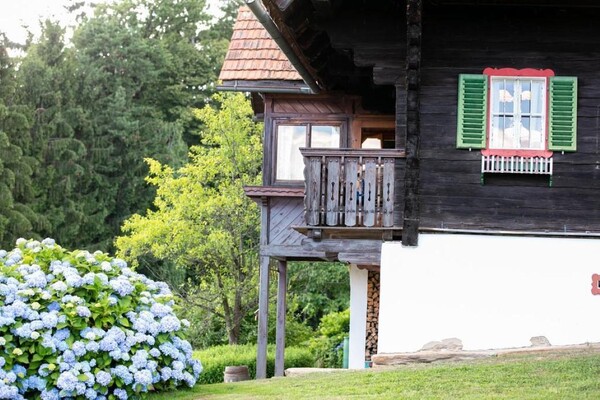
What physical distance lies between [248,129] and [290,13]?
1491cm

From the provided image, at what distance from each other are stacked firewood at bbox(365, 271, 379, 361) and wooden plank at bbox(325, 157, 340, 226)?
584 cm

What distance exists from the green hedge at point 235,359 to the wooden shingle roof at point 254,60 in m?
7.03

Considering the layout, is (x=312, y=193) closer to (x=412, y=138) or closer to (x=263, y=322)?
(x=412, y=138)

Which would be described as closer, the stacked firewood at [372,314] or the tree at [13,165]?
the stacked firewood at [372,314]

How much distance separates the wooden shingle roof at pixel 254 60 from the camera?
20656mm

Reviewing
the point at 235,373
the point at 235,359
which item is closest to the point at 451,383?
the point at 235,373

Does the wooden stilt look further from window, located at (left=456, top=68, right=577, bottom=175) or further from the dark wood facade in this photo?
window, located at (left=456, top=68, right=577, bottom=175)

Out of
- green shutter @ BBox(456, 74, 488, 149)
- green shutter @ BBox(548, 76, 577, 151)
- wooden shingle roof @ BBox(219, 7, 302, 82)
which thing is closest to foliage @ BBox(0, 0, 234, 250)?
wooden shingle roof @ BBox(219, 7, 302, 82)

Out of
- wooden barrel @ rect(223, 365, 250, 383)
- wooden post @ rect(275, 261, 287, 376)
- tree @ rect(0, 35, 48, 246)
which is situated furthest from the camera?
tree @ rect(0, 35, 48, 246)

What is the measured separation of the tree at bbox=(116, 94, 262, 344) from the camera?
29.5 metres

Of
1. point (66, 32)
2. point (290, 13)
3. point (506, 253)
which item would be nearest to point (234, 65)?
point (290, 13)

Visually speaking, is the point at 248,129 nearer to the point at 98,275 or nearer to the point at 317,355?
the point at 317,355

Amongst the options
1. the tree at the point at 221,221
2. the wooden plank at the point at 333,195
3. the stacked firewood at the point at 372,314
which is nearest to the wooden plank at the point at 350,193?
the wooden plank at the point at 333,195

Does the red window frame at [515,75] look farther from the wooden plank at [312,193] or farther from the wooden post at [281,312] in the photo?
the wooden post at [281,312]
